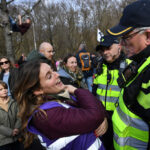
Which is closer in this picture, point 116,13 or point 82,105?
point 82,105

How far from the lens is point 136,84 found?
1078 millimetres

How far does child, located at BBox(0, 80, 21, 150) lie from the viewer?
2443 millimetres

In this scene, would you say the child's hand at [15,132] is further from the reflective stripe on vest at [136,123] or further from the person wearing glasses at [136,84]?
the reflective stripe on vest at [136,123]

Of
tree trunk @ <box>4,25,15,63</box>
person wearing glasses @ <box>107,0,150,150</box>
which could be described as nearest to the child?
person wearing glasses @ <box>107,0,150,150</box>

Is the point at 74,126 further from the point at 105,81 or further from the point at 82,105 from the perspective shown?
the point at 105,81

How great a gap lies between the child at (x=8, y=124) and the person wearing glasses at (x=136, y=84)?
1.84 metres

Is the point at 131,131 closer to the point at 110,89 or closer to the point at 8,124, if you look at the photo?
the point at 110,89

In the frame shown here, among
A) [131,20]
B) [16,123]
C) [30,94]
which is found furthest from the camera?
[16,123]

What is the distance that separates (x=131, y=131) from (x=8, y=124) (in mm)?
2076

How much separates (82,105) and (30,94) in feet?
1.48

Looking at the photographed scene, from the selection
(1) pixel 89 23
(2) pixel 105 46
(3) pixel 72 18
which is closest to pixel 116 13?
(1) pixel 89 23

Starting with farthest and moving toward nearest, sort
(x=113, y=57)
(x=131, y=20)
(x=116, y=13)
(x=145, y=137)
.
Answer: (x=116, y=13) < (x=113, y=57) < (x=131, y=20) < (x=145, y=137)

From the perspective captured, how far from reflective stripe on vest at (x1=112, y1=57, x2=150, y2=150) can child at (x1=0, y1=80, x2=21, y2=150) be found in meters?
1.85

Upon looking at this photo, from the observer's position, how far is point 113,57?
2.81 meters
